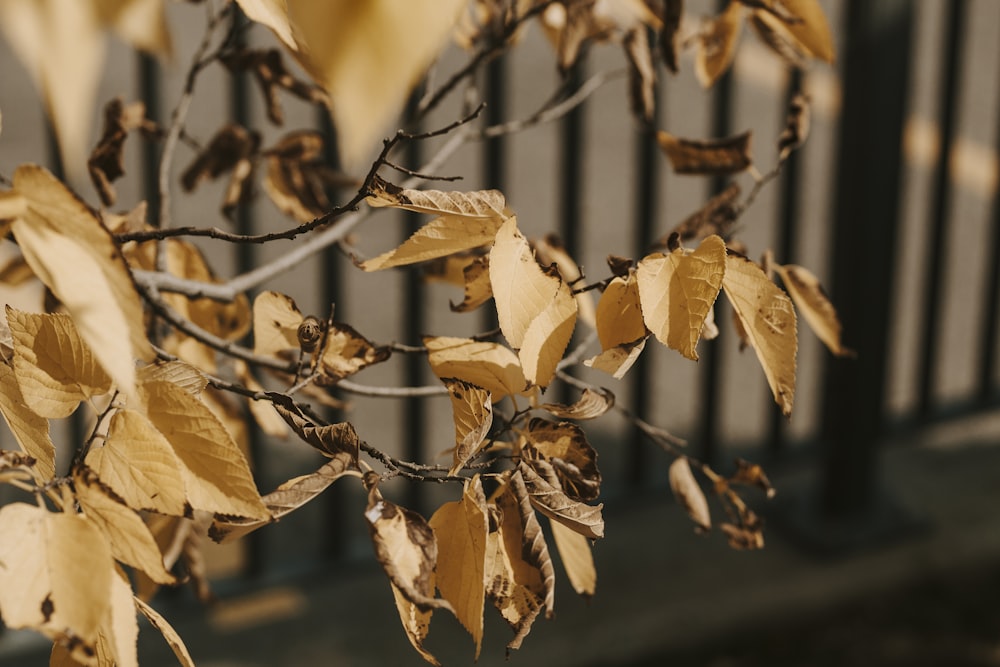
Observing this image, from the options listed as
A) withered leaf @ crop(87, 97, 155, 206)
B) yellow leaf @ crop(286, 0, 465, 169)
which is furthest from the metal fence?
yellow leaf @ crop(286, 0, 465, 169)

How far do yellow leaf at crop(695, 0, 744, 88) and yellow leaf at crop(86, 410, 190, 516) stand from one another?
21.0 inches

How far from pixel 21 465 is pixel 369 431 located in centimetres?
237

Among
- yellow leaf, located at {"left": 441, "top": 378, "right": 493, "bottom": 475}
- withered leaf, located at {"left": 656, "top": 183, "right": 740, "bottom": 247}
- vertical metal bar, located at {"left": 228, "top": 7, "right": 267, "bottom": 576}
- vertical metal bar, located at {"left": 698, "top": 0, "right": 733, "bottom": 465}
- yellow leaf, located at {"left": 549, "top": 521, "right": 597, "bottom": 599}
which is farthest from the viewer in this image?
vertical metal bar, located at {"left": 698, "top": 0, "right": 733, "bottom": 465}

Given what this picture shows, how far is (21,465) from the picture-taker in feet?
1.78

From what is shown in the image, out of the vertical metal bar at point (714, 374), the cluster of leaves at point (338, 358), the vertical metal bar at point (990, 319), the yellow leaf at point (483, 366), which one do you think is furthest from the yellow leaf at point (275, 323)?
the vertical metal bar at point (990, 319)

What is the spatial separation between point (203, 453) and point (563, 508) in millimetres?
176

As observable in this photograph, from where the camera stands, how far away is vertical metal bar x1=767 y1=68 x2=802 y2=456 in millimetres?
2096

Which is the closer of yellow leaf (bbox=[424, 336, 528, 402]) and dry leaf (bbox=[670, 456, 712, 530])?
yellow leaf (bbox=[424, 336, 528, 402])

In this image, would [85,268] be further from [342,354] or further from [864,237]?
[864,237]

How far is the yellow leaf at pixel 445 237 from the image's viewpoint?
59 centimetres

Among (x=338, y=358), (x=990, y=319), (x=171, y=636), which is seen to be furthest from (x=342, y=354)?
(x=990, y=319)

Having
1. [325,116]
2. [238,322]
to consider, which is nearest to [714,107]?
[325,116]

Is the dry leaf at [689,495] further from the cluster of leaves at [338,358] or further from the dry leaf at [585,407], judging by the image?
the dry leaf at [585,407]

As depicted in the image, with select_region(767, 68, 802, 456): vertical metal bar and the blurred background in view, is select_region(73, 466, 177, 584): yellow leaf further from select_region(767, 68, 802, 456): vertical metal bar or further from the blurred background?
select_region(767, 68, 802, 456): vertical metal bar
